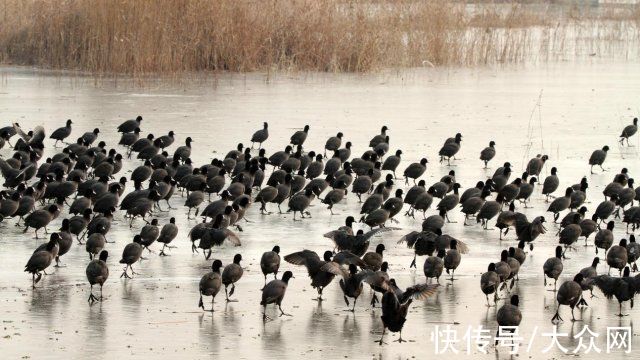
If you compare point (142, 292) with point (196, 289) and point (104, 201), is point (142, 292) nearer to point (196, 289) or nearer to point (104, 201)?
point (196, 289)

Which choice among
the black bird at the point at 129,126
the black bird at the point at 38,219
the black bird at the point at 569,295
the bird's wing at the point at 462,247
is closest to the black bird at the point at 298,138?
the black bird at the point at 129,126

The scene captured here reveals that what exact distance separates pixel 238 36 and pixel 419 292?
19125mm

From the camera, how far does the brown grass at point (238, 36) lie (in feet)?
86.0

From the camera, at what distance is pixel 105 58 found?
87.1 feet

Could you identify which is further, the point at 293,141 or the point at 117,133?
the point at 117,133

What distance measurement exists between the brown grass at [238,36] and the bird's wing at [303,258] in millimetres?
15973

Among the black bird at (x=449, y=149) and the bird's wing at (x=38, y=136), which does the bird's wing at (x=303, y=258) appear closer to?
the black bird at (x=449, y=149)

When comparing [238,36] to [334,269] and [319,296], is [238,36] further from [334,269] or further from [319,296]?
[334,269]

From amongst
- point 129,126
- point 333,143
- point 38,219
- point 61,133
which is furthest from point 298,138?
point 38,219

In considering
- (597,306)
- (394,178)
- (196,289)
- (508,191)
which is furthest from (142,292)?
(394,178)

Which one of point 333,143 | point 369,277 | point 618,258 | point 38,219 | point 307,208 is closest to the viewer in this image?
point 369,277

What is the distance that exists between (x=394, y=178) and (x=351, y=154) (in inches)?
72.3

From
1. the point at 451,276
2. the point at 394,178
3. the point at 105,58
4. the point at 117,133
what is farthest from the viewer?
the point at 105,58

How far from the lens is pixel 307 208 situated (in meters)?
14.3
